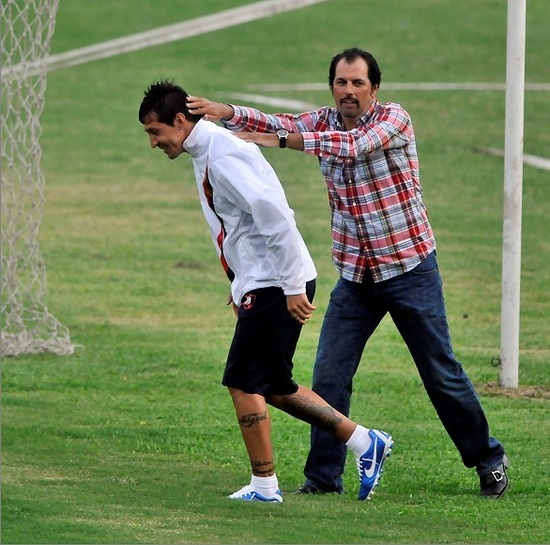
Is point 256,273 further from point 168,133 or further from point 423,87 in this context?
point 423,87

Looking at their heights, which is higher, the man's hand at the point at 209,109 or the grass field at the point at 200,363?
the man's hand at the point at 209,109

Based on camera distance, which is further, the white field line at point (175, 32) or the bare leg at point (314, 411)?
the white field line at point (175, 32)

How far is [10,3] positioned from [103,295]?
3.46 metres

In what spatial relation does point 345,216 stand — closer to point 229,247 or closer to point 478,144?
point 229,247

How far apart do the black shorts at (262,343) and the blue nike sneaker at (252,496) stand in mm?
472

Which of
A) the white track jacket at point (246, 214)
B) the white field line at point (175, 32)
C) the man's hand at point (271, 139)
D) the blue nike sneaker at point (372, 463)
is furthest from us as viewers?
the white field line at point (175, 32)

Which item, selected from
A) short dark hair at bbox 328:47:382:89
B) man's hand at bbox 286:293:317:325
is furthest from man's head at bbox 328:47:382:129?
man's hand at bbox 286:293:317:325

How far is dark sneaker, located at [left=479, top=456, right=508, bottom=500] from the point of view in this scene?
7.09 m

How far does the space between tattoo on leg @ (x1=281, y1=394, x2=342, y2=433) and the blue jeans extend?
Result: 0.31 m

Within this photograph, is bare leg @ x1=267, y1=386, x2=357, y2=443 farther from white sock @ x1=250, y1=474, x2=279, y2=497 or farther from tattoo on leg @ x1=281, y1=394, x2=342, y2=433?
white sock @ x1=250, y1=474, x2=279, y2=497

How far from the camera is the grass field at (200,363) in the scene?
21.1 feet

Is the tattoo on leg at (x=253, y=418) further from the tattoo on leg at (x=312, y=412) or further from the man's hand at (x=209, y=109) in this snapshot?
the man's hand at (x=209, y=109)

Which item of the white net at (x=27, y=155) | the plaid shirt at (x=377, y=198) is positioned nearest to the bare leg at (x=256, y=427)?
the plaid shirt at (x=377, y=198)

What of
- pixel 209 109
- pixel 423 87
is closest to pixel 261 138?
pixel 209 109
